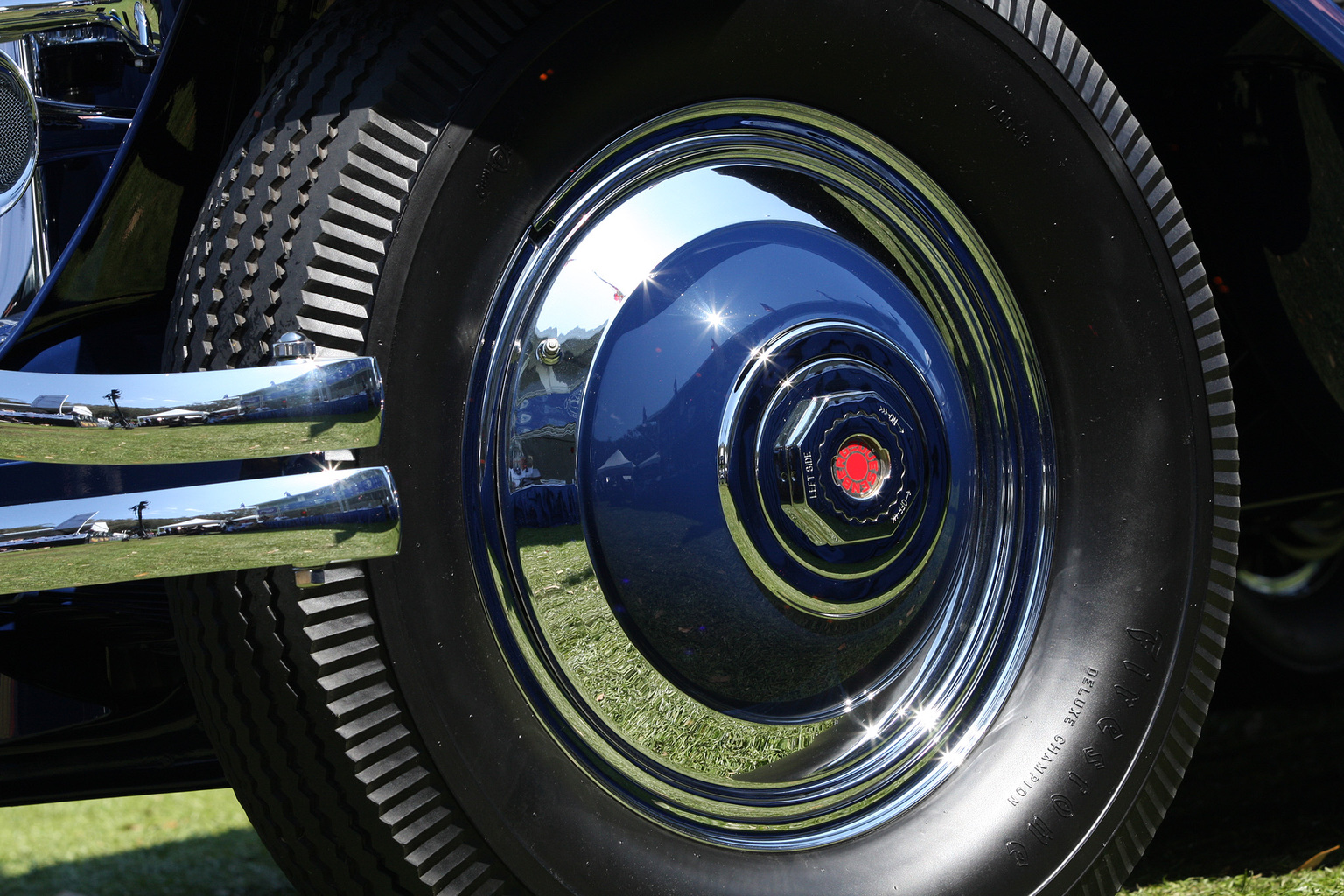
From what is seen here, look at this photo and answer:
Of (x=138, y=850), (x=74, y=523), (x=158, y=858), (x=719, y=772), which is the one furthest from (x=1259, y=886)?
(x=138, y=850)

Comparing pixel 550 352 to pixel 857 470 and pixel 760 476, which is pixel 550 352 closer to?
pixel 760 476

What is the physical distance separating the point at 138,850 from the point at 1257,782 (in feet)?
8.34

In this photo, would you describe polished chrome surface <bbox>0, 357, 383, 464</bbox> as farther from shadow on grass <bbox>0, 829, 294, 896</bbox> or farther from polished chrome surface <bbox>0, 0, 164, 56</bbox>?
shadow on grass <bbox>0, 829, 294, 896</bbox>

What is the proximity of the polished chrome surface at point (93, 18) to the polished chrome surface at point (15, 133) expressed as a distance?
80mm

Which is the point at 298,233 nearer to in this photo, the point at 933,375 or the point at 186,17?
the point at 186,17

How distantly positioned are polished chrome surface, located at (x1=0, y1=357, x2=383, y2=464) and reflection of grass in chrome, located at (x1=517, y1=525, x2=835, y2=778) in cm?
30

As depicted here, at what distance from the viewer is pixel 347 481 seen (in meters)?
0.96

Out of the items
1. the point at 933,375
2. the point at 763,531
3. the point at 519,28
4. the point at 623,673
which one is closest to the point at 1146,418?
the point at 933,375

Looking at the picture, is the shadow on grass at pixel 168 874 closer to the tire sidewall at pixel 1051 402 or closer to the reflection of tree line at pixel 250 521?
the tire sidewall at pixel 1051 402

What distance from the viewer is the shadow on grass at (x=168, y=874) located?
2.21m

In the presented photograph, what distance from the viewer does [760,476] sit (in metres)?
1.35

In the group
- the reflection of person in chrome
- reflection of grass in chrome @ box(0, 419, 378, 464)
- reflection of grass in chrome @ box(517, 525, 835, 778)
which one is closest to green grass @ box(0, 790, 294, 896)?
reflection of grass in chrome @ box(517, 525, 835, 778)

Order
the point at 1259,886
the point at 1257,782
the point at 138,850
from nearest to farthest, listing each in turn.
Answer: the point at 1259,886 → the point at 1257,782 → the point at 138,850

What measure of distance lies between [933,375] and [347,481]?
0.87 m
